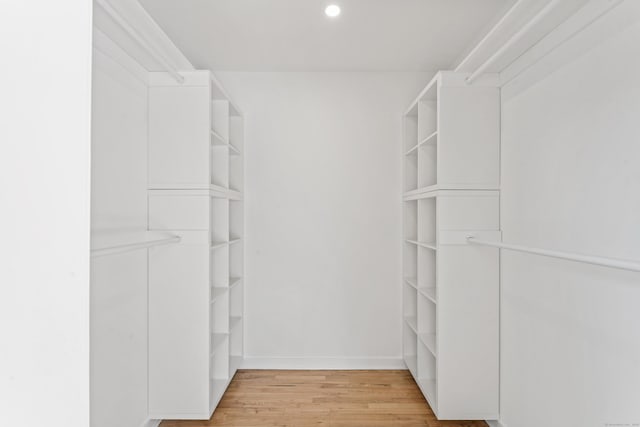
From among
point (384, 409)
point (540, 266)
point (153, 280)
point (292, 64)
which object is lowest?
point (384, 409)

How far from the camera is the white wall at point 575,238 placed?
4.19ft

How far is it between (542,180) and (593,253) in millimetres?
468

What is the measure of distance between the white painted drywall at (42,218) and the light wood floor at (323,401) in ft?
6.62

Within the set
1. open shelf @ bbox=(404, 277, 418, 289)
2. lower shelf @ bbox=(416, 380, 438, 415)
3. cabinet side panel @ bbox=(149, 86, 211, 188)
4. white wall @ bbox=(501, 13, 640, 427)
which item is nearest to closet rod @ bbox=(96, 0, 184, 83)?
cabinet side panel @ bbox=(149, 86, 211, 188)

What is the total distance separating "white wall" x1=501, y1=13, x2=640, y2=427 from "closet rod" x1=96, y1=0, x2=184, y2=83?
1865 millimetres

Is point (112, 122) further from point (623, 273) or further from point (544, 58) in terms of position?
point (623, 273)

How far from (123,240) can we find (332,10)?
1768 millimetres

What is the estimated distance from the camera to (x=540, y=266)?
1770 mm

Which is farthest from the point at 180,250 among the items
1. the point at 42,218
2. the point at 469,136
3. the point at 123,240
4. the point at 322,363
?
the point at 469,136

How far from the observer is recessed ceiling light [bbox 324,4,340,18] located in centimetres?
211

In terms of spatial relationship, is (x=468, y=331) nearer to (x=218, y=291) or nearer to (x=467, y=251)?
(x=467, y=251)

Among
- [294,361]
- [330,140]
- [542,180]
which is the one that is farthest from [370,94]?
[294,361]

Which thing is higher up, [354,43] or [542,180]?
[354,43]

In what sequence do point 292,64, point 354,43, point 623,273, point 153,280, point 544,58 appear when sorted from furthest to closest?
1. point 292,64
2. point 354,43
3. point 153,280
4. point 544,58
5. point 623,273
